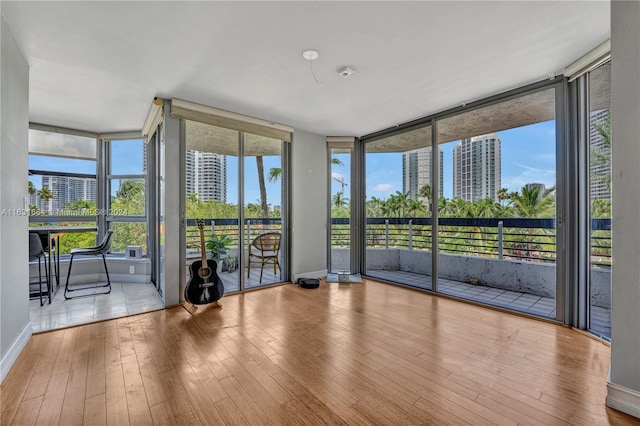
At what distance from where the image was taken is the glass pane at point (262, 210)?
4.13m

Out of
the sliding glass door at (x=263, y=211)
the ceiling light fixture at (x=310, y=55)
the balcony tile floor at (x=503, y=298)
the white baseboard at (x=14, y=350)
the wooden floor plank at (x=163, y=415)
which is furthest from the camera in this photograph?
the sliding glass door at (x=263, y=211)

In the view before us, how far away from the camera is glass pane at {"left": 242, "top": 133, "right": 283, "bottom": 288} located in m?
4.13

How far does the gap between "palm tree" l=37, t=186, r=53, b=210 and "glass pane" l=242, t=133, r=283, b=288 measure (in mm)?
2945

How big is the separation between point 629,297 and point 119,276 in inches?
222

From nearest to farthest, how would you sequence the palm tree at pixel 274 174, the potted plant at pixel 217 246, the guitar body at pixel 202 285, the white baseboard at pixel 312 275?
the guitar body at pixel 202 285
the potted plant at pixel 217 246
the palm tree at pixel 274 174
the white baseboard at pixel 312 275

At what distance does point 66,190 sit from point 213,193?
8.38 ft

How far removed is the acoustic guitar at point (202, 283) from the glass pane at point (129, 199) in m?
1.88

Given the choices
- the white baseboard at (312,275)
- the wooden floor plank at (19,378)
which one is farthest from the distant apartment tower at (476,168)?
the wooden floor plank at (19,378)

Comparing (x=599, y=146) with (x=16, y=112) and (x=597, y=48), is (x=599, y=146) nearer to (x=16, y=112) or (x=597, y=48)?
(x=597, y=48)

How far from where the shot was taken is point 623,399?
1562 millimetres

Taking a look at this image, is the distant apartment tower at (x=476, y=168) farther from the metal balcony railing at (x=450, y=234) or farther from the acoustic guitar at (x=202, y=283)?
the acoustic guitar at (x=202, y=283)

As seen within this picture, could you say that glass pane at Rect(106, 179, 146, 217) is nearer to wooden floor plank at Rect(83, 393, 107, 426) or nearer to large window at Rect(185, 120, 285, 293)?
large window at Rect(185, 120, 285, 293)

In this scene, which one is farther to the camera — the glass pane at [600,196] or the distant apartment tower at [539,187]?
the distant apartment tower at [539,187]

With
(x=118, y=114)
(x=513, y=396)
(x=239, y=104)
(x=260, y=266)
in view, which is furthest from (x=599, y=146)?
(x=118, y=114)
